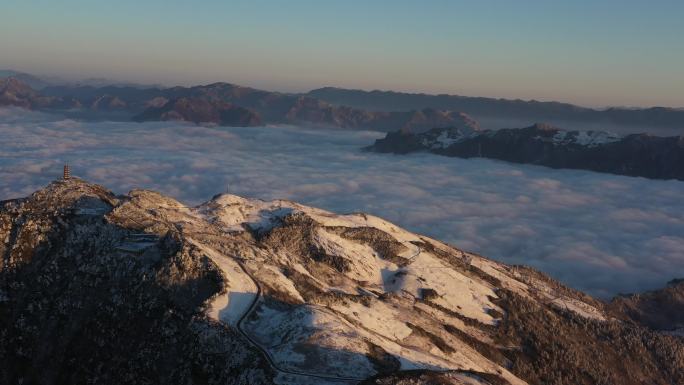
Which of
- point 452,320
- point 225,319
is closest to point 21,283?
point 225,319

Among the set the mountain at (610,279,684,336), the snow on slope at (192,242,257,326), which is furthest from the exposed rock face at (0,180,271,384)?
the mountain at (610,279,684,336)

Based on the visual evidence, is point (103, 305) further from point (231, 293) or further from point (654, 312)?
point (654, 312)

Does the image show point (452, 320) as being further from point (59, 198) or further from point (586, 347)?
point (59, 198)

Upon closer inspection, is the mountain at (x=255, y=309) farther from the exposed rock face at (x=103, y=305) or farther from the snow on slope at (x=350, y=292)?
the snow on slope at (x=350, y=292)

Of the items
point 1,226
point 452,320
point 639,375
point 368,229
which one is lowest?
point 639,375

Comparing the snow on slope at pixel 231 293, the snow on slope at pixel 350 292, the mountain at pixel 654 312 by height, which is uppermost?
the snow on slope at pixel 231 293

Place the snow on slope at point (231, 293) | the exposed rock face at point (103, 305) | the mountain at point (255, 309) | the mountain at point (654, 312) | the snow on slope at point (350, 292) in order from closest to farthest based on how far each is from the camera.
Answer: the exposed rock face at point (103, 305) → the mountain at point (255, 309) → the snow on slope at point (350, 292) → the snow on slope at point (231, 293) → the mountain at point (654, 312)

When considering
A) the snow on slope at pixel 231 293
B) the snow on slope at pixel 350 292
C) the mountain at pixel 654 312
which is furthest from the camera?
the mountain at pixel 654 312

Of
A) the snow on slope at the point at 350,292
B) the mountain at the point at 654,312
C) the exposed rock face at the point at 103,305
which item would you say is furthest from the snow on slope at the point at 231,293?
the mountain at the point at 654,312

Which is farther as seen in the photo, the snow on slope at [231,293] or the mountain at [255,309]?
the snow on slope at [231,293]
